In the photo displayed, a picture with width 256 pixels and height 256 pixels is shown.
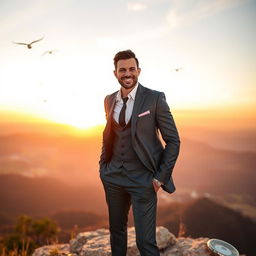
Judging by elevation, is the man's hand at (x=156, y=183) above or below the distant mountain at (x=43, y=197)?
above

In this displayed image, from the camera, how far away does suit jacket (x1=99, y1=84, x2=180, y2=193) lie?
288 centimetres

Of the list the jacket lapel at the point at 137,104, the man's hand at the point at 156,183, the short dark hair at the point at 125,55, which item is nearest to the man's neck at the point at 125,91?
the jacket lapel at the point at 137,104

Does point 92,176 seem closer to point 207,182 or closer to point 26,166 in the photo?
point 26,166

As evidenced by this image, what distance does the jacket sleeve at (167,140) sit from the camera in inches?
112

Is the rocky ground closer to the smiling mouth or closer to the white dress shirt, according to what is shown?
the white dress shirt

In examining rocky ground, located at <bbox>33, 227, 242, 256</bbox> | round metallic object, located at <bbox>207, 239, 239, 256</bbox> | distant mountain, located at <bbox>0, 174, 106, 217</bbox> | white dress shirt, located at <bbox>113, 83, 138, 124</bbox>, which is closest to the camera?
white dress shirt, located at <bbox>113, 83, 138, 124</bbox>

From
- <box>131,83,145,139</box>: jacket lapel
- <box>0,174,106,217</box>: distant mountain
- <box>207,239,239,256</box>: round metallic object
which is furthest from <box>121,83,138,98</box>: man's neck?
<box>0,174,106,217</box>: distant mountain

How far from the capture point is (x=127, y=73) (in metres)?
3.01

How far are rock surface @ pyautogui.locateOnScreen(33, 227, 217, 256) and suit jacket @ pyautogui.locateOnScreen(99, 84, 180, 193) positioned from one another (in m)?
2.19

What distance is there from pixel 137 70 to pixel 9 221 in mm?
96419

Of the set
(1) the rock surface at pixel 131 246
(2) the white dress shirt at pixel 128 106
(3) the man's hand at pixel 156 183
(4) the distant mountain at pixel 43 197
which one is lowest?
(4) the distant mountain at pixel 43 197

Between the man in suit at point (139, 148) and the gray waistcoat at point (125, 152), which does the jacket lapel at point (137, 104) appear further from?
the gray waistcoat at point (125, 152)

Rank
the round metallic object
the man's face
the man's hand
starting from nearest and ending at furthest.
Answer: the man's hand
the man's face
the round metallic object

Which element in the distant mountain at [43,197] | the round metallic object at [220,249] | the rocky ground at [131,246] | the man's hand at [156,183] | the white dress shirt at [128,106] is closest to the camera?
the man's hand at [156,183]
